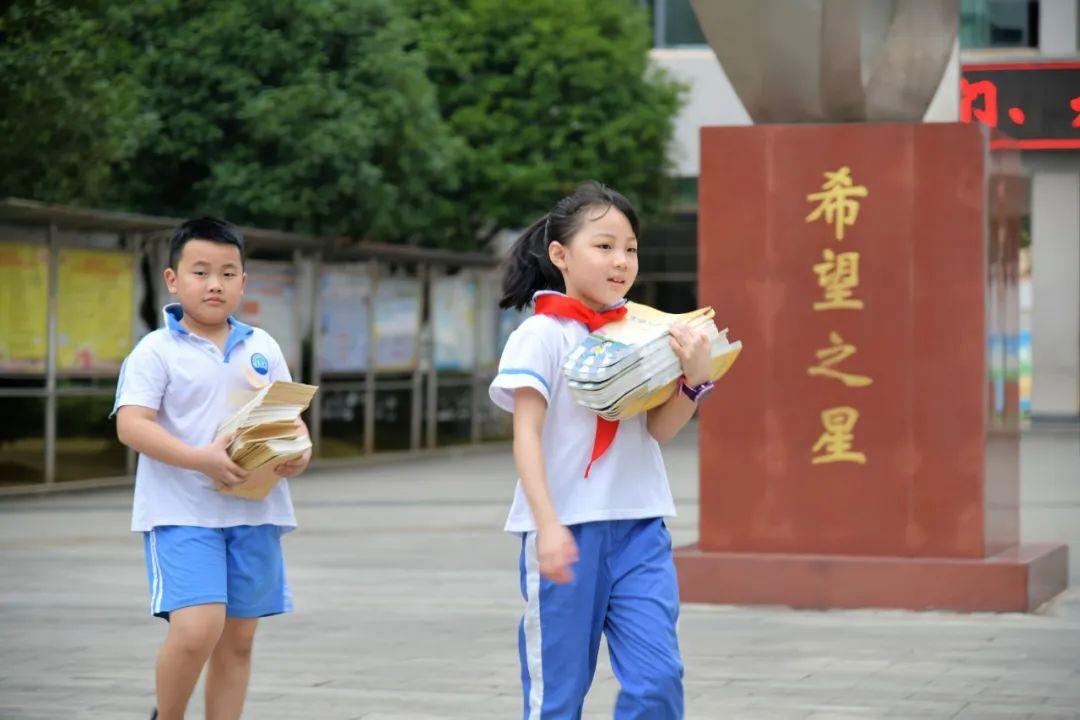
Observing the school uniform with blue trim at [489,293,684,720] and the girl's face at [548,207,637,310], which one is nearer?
the school uniform with blue trim at [489,293,684,720]

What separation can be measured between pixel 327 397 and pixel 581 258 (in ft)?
50.2

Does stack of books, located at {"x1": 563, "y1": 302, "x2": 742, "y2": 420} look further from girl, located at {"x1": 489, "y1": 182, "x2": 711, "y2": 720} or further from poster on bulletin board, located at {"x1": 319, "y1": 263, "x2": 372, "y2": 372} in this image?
poster on bulletin board, located at {"x1": 319, "y1": 263, "x2": 372, "y2": 372}

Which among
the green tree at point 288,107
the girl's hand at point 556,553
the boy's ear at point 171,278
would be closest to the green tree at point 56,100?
the green tree at point 288,107

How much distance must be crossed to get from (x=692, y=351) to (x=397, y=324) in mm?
16681

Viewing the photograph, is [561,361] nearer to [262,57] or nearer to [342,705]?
[342,705]

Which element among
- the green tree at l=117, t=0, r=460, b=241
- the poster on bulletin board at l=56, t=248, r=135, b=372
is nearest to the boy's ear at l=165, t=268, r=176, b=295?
the poster on bulletin board at l=56, t=248, r=135, b=372

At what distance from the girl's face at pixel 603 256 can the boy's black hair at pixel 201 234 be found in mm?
1009

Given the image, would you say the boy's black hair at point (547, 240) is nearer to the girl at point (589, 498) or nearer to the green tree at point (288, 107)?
the girl at point (589, 498)

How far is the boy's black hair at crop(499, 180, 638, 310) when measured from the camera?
466 centimetres

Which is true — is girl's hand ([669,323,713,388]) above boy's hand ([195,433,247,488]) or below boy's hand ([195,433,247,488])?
above

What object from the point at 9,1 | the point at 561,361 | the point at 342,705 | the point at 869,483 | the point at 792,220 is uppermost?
the point at 9,1

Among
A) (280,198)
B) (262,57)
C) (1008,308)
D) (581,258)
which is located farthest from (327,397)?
(581,258)

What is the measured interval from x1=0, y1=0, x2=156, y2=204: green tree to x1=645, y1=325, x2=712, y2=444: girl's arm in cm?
1139

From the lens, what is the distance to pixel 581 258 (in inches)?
181
